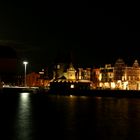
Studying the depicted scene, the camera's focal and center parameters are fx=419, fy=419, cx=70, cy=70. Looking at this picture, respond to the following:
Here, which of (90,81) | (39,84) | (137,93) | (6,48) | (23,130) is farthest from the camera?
(39,84)

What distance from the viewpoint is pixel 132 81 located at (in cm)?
9469

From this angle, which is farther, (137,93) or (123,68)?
(123,68)

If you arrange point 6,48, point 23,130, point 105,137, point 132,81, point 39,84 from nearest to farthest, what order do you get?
point 105,137 → point 23,130 → point 132,81 → point 6,48 → point 39,84

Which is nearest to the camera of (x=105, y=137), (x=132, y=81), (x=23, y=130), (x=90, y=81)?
(x=105, y=137)

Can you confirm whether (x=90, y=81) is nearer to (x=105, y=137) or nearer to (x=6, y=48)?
(x=6, y=48)

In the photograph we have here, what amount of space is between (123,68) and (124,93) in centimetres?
1520

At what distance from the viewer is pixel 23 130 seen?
85.7 ft

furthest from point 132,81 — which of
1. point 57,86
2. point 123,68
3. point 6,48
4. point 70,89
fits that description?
point 6,48

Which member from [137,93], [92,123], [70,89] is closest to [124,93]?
[137,93]

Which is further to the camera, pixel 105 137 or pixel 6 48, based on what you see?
pixel 6 48

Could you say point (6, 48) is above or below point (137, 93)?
above

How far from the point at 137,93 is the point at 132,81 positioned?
43.3ft

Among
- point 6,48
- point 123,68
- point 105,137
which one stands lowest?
point 105,137

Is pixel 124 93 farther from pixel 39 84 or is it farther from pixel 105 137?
pixel 39 84
